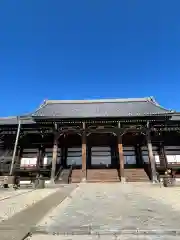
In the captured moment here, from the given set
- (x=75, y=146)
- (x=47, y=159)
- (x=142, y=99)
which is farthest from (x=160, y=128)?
(x=47, y=159)

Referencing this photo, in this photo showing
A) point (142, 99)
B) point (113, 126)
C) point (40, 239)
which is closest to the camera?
point (40, 239)

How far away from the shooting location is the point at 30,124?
20.2 m

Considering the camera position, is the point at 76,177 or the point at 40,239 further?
the point at 76,177

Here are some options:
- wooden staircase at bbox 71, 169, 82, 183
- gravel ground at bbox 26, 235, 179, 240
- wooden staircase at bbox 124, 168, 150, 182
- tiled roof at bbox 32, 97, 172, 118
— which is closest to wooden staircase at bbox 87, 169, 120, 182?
wooden staircase at bbox 71, 169, 82, 183

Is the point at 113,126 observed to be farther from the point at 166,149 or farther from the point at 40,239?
the point at 40,239

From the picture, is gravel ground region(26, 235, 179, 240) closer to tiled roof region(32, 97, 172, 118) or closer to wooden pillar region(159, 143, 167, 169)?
wooden pillar region(159, 143, 167, 169)

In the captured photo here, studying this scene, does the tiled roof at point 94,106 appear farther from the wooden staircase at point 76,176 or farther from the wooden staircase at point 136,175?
the wooden staircase at point 136,175

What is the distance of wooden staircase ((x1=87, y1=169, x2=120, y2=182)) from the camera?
1680 cm

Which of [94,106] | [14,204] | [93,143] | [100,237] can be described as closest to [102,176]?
[93,143]

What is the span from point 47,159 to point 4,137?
6.01 metres

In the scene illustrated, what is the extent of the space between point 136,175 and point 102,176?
3324 millimetres

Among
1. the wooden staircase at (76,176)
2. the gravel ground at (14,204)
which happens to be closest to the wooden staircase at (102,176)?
the wooden staircase at (76,176)

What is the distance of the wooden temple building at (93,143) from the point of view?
59.1ft

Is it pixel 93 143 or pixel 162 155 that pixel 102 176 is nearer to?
pixel 93 143
